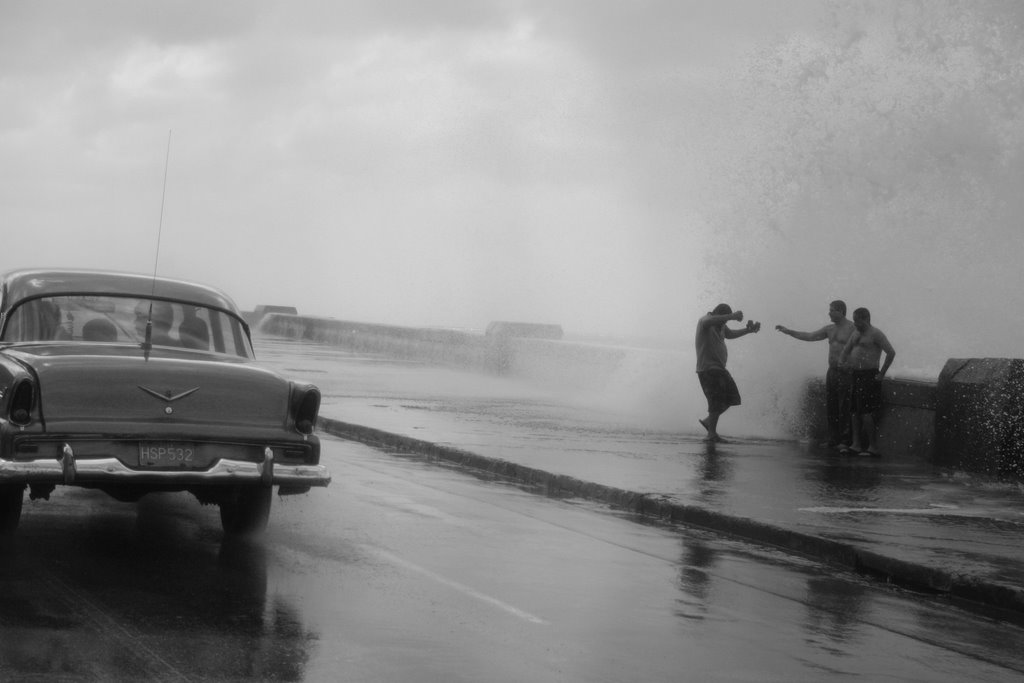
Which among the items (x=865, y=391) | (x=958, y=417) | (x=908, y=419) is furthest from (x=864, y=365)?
(x=958, y=417)

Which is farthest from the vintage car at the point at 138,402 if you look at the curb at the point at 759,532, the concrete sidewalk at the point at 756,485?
the concrete sidewalk at the point at 756,485

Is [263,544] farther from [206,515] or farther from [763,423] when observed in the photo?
[763,423]

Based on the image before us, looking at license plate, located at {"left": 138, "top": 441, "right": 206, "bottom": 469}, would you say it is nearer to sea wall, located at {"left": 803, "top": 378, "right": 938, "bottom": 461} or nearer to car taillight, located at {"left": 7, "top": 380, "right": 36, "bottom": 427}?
car taillight, located at {"left": 7, "top": 380, "right": 36, "bottom": 427}

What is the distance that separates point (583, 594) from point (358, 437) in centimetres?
960

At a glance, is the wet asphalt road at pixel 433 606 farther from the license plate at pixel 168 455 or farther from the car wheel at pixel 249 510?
the license plate at pixel 168 455

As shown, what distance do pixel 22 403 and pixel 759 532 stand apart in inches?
211

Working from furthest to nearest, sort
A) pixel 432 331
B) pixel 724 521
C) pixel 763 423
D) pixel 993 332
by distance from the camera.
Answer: pixel 432 331 < pixel 993 332 < pixel 763 423 < pixel 724 521

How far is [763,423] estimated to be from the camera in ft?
66.8

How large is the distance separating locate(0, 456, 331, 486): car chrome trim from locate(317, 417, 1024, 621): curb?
3480 mm

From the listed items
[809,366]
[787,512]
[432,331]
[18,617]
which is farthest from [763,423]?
[432,331]

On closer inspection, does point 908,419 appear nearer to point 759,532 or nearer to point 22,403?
point 759,532

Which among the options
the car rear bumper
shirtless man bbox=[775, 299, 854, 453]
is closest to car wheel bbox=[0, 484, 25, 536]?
the car rear bumper

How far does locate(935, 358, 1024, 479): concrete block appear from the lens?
14898 millimetres

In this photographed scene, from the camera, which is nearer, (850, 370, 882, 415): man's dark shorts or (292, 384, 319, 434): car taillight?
(292, 384, 319, 434): car taillight
